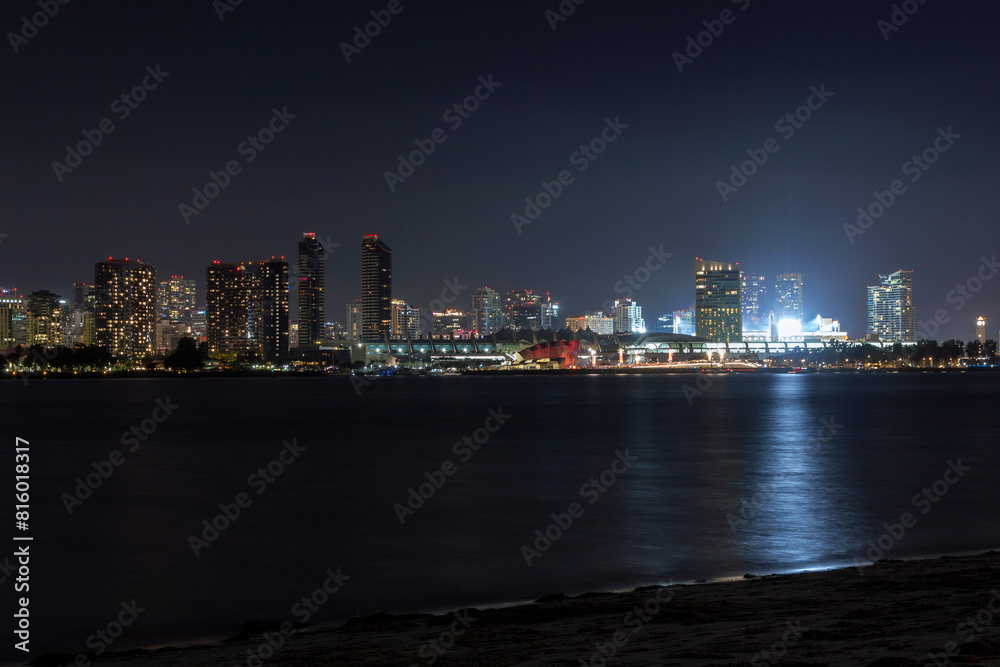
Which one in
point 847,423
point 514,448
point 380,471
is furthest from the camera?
point 847,423

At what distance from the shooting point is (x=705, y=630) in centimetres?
872

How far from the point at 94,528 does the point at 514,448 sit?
66.0ft

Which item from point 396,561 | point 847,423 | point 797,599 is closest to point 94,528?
point 396,561

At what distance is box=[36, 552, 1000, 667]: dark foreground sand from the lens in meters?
7.45

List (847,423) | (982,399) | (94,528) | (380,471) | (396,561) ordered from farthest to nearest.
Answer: (982,399) < (847,423) < (380,471) < (94,528) < (396,561)

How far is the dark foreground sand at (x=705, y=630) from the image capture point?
24.4 feet

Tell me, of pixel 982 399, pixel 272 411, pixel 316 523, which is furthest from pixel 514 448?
pixel 982 399

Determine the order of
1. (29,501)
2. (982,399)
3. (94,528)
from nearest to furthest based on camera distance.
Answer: (94,528), (29,501), (982,399)

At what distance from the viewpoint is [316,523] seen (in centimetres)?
1883

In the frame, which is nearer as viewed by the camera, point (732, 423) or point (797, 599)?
point (797, 599)

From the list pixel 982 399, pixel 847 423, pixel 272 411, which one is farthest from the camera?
pixel 982 399

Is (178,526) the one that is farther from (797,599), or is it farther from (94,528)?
(797,599)

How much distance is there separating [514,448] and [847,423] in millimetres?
23105

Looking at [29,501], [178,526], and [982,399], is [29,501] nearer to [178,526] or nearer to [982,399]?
→ [178,526]
